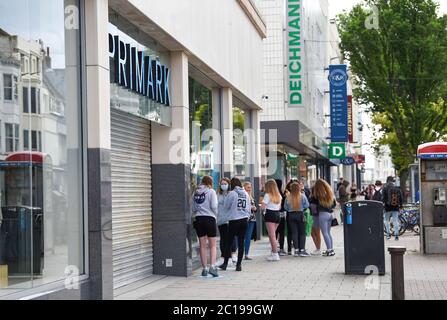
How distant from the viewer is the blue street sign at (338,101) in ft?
120

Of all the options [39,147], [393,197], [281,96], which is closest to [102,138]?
[39,147]

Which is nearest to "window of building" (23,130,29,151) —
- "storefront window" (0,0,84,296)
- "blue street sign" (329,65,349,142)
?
"storefront window" (0,0,84,296)

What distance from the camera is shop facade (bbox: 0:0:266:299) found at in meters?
8.06

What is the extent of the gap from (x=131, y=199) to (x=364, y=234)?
384cm

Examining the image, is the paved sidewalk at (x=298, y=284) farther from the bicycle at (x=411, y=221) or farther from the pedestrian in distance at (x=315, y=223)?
the bicycle at (x=411, y=221)

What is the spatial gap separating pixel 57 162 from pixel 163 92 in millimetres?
4654

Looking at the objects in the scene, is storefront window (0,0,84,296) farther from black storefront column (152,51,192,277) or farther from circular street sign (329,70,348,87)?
circular street sign (329,70,348,87)

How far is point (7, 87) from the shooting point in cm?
779

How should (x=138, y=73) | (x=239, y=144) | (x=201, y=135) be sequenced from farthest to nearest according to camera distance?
(x=239, y=144) → (x=201, y=135) → (x=138, y=73)

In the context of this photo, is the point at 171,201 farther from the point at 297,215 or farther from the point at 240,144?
the point at 240,144

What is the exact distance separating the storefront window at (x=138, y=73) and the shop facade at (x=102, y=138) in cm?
2

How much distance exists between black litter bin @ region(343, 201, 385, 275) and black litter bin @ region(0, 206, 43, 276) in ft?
20.0
